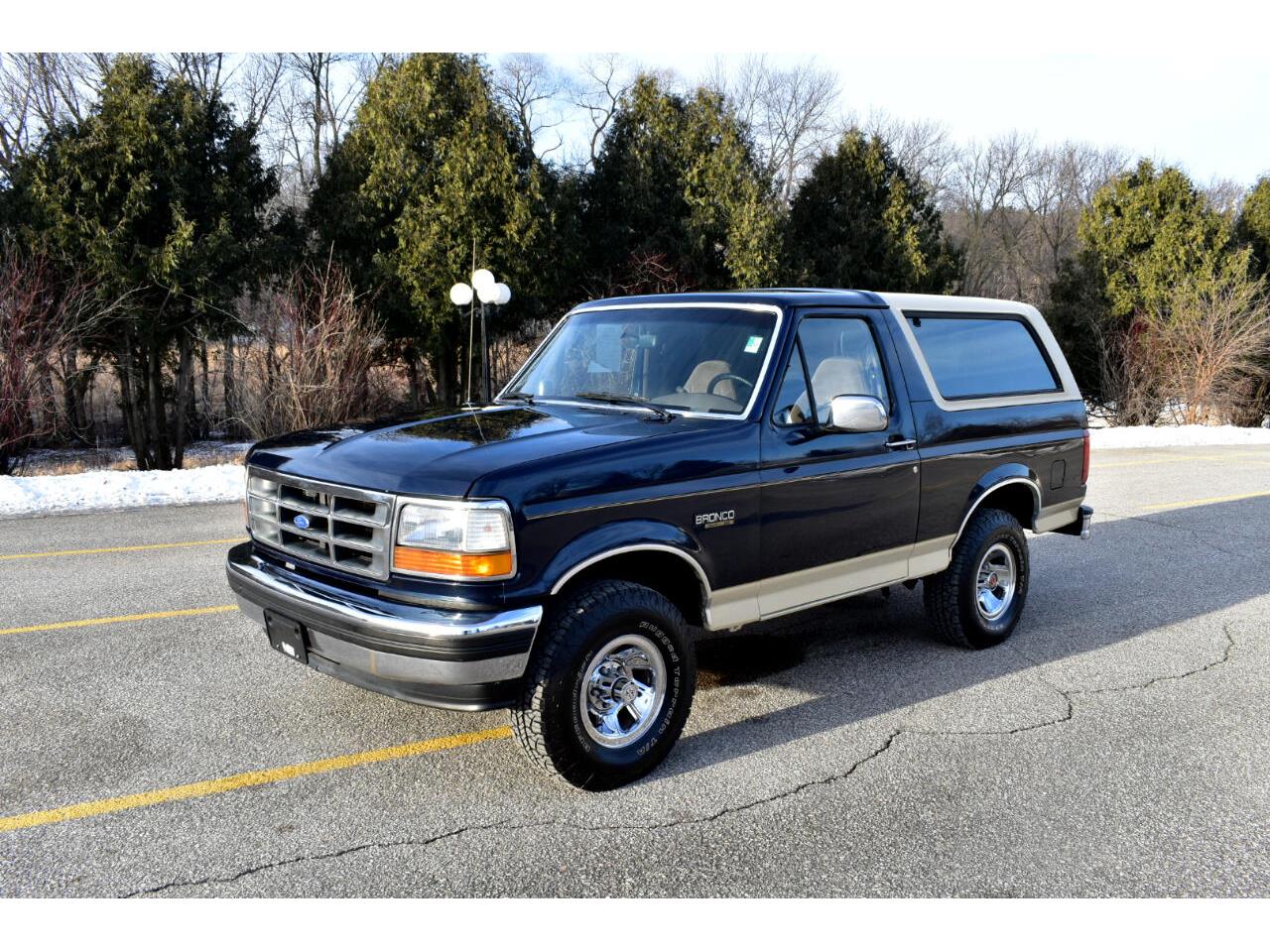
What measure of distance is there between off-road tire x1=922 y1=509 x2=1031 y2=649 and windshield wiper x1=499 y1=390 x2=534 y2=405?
2.66 meters

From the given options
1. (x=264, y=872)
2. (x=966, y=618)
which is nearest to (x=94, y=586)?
(x=264, y=872)

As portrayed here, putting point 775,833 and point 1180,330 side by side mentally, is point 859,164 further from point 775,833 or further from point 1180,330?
point 775,833

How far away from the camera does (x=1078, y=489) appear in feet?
21.3

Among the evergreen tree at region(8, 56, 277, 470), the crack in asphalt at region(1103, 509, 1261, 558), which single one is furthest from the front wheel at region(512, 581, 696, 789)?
the evergreen tree at region(8, 56, 277, 470)

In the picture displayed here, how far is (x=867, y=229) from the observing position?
2717cm

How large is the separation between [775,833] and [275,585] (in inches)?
91.4

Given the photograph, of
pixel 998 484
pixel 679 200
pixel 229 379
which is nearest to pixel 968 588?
pixel 998 484

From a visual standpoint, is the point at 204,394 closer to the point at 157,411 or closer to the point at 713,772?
the point at 157,411

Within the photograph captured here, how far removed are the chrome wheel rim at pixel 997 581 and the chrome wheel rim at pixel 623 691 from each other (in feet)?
8.99

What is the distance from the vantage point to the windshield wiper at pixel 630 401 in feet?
14.8

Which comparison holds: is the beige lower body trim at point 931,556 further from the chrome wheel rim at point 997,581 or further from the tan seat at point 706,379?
the tan seat at point 706,379

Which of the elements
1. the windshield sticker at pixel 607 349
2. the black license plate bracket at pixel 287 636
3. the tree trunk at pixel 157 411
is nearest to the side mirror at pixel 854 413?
the windshield sticker at pixel 607 349

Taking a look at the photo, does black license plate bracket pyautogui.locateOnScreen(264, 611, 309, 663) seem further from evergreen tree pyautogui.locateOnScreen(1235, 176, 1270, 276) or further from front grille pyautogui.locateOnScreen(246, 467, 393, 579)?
evergreen tree pyautogui.locateOnScreen(1235, 176, 1270, 276)

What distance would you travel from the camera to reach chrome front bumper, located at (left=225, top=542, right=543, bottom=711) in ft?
11.3
